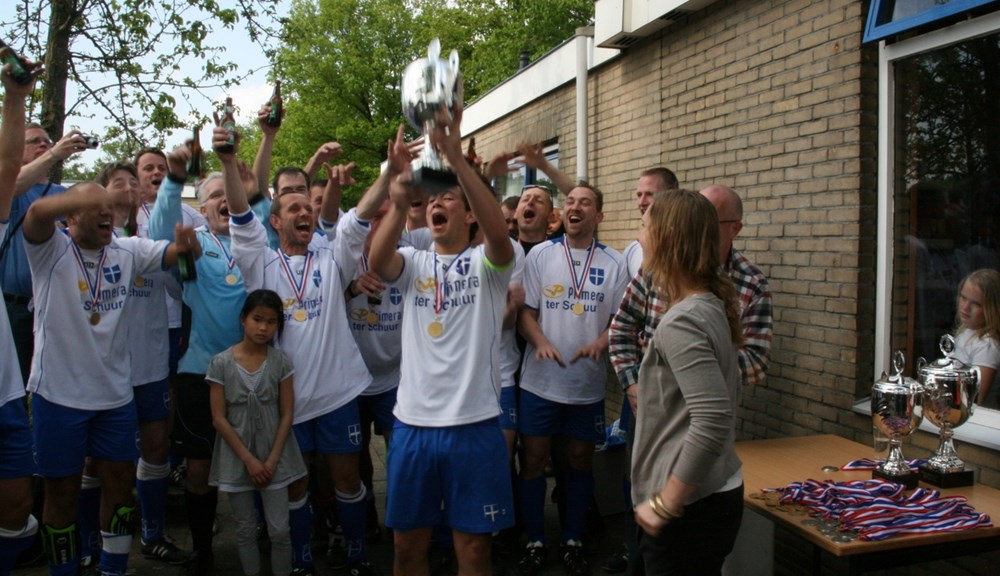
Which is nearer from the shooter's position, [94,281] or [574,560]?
[94,281]

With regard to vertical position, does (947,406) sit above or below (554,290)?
A: below

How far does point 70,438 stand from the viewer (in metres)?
3.95

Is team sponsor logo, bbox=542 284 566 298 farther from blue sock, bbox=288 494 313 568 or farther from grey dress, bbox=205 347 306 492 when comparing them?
blue sock, bbox=288 494 313 568

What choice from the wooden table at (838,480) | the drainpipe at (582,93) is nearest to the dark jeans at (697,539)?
the wooden table at (838,480)

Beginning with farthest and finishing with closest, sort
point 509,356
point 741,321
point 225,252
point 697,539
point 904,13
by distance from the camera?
point 509,356 → point 225,252 → point 904,13 → point 741,321 → point 697,539

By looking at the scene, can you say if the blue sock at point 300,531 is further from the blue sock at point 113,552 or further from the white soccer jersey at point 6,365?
the white soccer jersey at point 6,365

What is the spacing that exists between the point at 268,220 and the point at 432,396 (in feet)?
6.93

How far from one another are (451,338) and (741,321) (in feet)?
4.34

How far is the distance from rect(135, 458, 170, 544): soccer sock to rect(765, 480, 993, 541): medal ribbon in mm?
3534

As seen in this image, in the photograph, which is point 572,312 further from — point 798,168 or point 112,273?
point 112,273

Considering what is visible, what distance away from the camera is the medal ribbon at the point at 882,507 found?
2.73m

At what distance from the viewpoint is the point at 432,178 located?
3104 millimetres

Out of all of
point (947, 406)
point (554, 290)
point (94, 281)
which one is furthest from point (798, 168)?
point (94, 281)

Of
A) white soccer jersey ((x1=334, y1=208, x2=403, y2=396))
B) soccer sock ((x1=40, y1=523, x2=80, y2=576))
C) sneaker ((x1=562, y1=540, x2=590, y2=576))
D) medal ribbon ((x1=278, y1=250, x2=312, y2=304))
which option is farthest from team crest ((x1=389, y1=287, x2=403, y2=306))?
soccer sock ((x1=40, y1=523, x2=80, y2=576))
